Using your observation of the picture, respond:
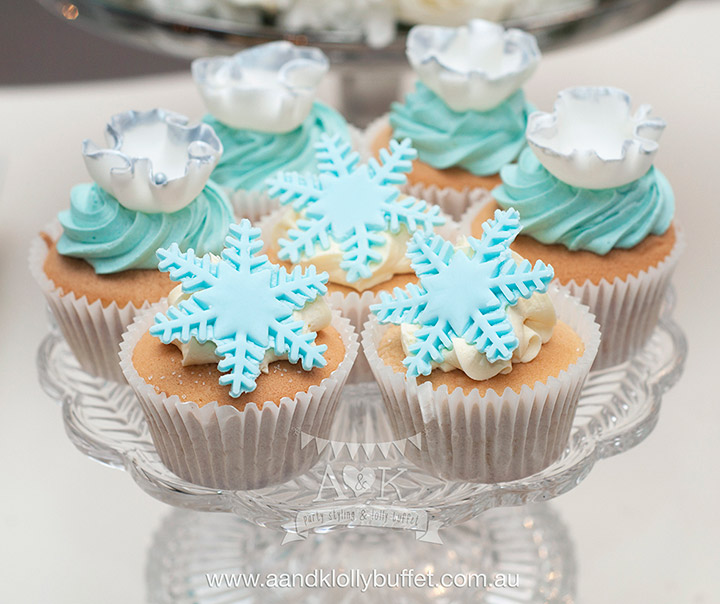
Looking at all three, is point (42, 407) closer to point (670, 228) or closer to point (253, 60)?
point (253, 60)

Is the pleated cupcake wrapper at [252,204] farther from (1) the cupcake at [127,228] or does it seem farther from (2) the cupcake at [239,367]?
(2) the cupcake at [239,367]

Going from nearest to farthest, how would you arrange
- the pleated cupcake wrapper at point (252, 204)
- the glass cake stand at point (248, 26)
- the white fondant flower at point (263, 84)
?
1. the white fondant flower at point (263, 84)
2. the pleated cupcake wrapper at point (252, 204)
3. the glass cake stand at point (248, 26)

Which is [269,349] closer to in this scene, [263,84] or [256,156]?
[256,156]

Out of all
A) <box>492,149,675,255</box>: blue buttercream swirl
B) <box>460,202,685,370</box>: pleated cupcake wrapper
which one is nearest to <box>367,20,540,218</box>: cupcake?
<box>460,202,685,370</box>: pleated cupcake wrapper

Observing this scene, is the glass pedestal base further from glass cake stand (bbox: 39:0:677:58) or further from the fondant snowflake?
glass cake stand (bbox: 39:0:677:58)

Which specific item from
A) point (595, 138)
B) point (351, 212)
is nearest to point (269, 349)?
point (351, 212)

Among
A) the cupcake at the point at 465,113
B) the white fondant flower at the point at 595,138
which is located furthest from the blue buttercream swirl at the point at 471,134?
the white fondant flower at the point at 595,138
